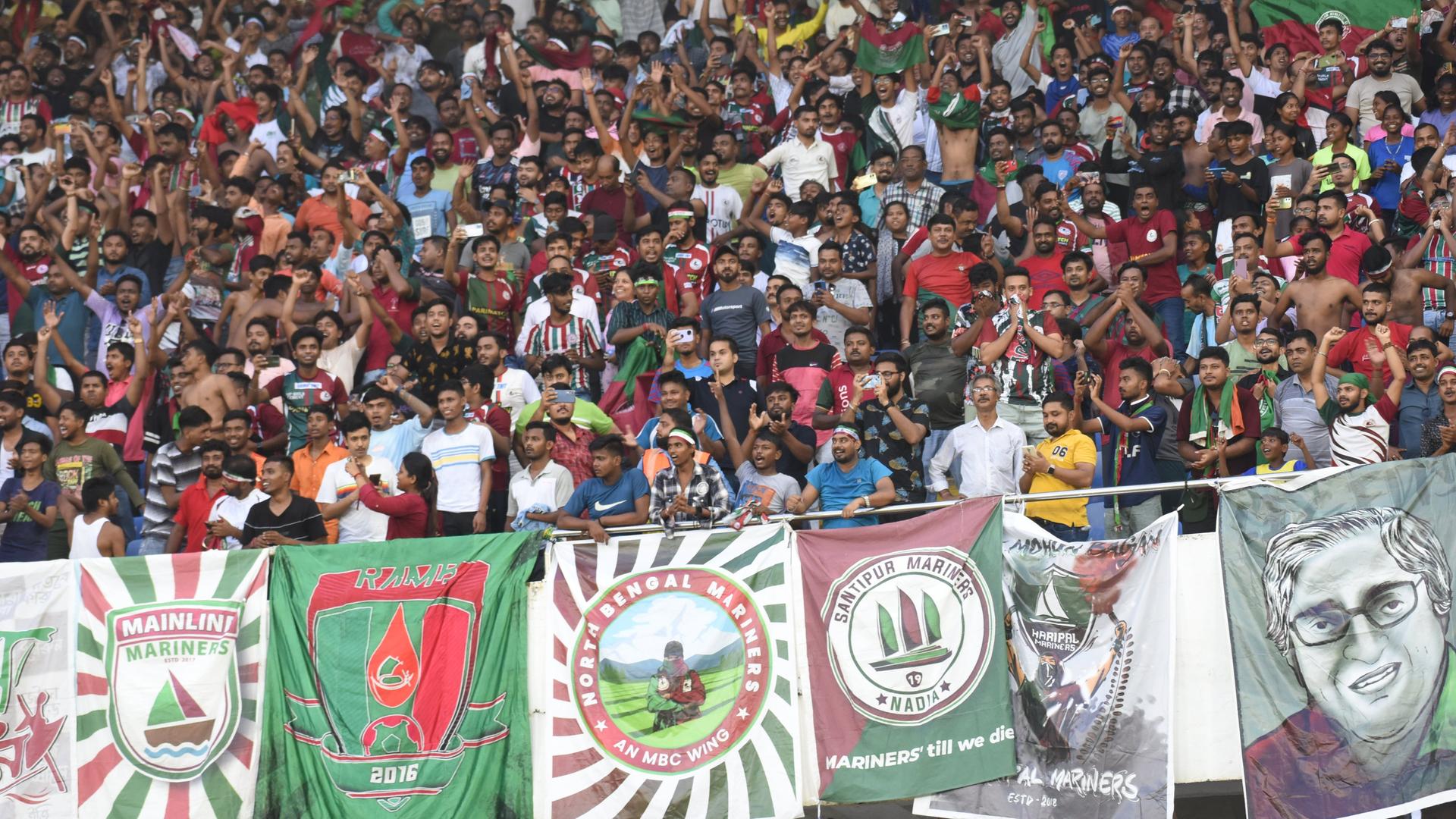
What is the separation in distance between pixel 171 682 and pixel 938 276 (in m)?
6.95

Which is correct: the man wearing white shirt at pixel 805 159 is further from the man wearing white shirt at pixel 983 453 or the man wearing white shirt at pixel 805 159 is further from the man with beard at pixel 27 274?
the man with beard at pixel 27 274

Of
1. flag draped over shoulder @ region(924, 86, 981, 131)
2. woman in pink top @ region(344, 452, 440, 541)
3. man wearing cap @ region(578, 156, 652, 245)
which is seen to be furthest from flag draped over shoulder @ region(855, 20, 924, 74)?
woman in pink top @ region(344, 452, 440, 541)

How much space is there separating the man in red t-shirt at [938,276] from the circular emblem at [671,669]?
438cm

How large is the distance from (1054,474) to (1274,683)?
79.8 inches

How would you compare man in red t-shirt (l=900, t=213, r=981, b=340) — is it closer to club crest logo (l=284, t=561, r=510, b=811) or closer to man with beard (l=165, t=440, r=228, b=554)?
→ club crest logo (l=284, t=561, r=510, b=811)

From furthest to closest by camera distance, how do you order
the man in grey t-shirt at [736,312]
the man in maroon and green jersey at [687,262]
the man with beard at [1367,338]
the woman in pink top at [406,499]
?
the man in maroon and green jersey at [687,262] → the man in grey t-shirt at [736,312] → the man with beard at [1367,338] → the woman in pink top at [406,499]

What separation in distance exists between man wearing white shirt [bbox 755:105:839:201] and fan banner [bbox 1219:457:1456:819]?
7.11m

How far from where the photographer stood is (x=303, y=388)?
44.5 ft

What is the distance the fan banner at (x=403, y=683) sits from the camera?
1033 cm

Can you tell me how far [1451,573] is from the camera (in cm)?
1012

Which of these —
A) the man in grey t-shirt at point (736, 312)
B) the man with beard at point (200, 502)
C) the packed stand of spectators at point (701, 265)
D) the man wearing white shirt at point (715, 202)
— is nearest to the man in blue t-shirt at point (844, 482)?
the packed stand of spectators at point (701, 265)

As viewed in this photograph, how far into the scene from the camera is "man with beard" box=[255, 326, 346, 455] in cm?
1352

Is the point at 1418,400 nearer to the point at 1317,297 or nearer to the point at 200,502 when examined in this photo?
the point at 1317,297

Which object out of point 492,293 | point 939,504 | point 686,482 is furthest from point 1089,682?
point 492,293
